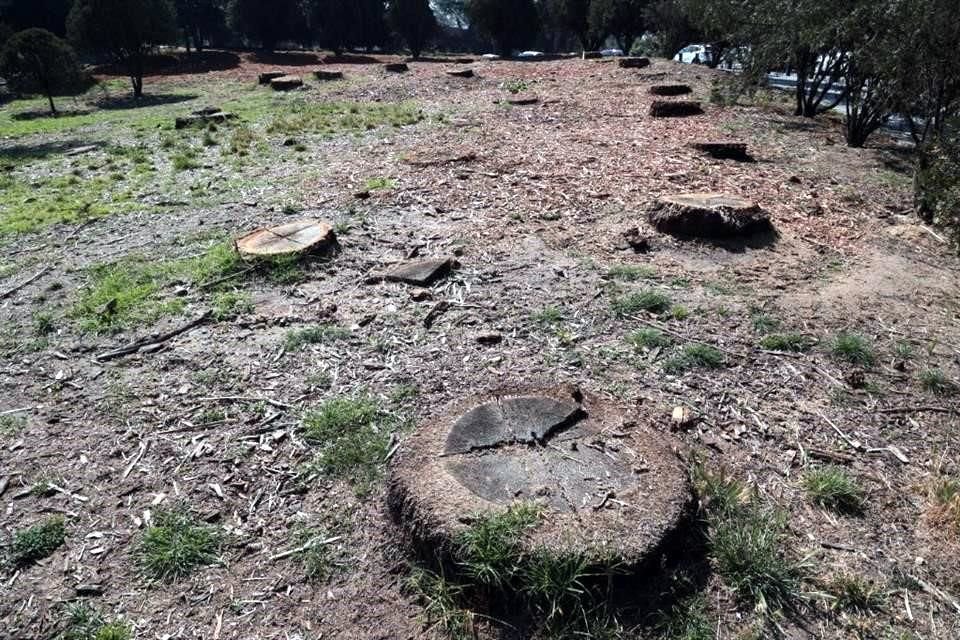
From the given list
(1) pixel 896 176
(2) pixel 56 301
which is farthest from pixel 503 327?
(1) pixel 896 176

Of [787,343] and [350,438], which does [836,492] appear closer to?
[787,343]

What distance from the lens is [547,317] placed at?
4340 mm

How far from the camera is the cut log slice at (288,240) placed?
17.3 ft

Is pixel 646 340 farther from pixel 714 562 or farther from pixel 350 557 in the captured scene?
pixel 350 557

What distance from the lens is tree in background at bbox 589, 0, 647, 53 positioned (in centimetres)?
2794

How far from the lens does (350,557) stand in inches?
103

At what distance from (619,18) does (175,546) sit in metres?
30.7

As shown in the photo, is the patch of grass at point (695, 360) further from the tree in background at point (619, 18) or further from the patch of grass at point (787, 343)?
the tree in background at point (619, 18)

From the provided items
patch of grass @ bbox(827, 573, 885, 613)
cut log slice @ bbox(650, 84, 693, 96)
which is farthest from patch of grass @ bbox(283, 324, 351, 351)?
cut log slice @ bbox(650, 84, 693, 96)

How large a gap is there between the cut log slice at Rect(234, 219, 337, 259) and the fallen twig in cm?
87

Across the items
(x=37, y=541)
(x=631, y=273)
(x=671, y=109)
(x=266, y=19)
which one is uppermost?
(x=266, y=19)

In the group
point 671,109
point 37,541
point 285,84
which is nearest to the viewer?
point 37,541

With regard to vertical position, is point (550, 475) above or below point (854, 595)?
above

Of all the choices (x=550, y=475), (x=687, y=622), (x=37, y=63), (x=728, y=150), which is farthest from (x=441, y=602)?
(x=37, y=63)
